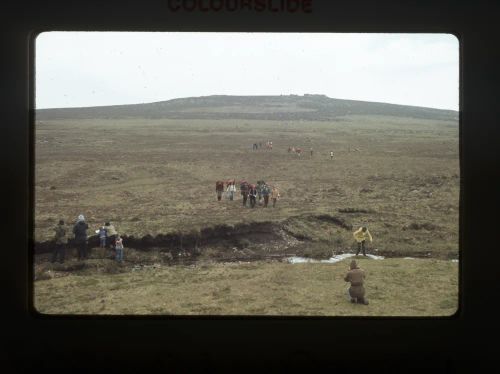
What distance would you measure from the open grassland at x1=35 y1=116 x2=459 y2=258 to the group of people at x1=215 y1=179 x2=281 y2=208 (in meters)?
0.46

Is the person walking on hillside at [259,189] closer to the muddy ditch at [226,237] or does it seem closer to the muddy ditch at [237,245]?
the muddy ditch at [226,237]

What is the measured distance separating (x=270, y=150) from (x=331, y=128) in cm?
787

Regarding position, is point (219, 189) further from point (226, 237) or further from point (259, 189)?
point (226, 237)

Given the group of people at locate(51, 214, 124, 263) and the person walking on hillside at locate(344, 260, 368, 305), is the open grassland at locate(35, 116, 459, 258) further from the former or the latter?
the person walking on hillside at locate(344, 260, 368, 305)

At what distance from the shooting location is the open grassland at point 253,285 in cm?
779

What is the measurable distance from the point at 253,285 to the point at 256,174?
1343cm

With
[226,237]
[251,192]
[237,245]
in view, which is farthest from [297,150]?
[237,245]

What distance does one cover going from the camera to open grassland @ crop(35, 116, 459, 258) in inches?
631

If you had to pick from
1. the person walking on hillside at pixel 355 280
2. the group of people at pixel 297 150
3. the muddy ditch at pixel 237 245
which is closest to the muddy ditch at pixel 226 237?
the muddy ditch at pixel 237 245

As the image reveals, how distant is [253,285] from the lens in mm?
10758

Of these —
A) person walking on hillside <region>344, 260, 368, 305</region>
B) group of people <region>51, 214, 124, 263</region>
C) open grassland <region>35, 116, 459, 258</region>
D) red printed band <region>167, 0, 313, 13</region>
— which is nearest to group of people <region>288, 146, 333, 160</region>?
open grassland <region>35, 116, 459, 258</region>
